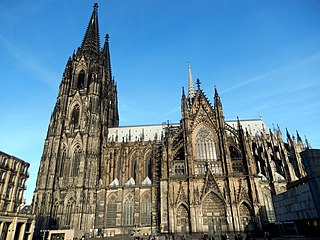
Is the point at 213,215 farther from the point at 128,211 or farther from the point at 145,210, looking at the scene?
the point at 128,211

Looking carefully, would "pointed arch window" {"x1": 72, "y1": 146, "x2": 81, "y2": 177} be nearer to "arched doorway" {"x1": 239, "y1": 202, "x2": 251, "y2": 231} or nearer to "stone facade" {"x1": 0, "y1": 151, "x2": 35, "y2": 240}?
"stone facade" {"x1": 0, "y1": 151, "x2": 35, "y2": 240}

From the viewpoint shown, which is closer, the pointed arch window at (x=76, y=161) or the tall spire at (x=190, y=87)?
the pointed arch window at (x=76, y=161)

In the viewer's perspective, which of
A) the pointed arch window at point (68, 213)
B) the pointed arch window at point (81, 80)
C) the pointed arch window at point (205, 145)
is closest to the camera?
the pointed arch window at point (205, 145)

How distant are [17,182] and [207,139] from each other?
28859mm

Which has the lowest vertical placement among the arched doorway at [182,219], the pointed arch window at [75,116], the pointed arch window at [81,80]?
the arched doorway at [182,219]

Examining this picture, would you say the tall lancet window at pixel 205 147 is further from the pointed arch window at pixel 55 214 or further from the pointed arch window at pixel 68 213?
the pointed arch window at pixel 55 214

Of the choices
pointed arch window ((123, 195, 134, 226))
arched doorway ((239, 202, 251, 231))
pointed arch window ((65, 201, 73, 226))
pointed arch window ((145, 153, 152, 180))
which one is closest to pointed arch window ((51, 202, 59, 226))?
pointed arch window ((65, 201, 73, 226))

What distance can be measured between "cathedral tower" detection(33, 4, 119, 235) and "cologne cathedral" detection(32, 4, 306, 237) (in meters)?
0.16

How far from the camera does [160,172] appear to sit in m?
37.7

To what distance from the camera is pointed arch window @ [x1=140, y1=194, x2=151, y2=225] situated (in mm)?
35562

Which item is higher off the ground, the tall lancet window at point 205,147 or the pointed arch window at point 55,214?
the tall lancet window at point 205,147

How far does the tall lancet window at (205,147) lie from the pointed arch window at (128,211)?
12.9 meters

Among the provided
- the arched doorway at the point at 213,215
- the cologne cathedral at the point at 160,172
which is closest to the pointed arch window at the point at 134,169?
the cologne cathedral at the point at 160,172

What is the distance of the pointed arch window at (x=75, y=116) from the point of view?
43581mm
